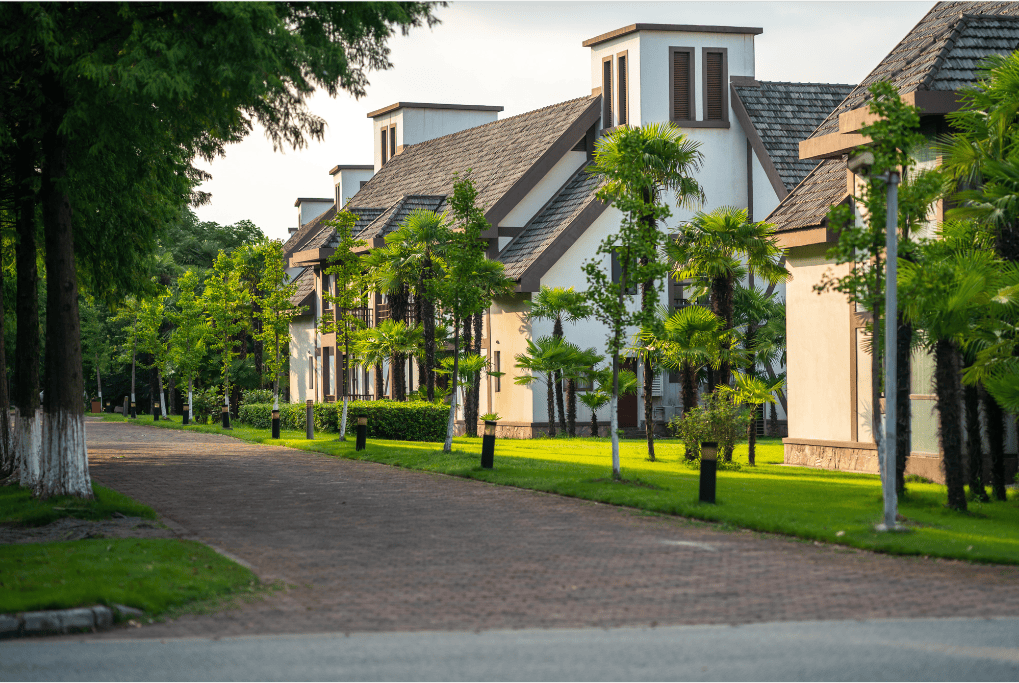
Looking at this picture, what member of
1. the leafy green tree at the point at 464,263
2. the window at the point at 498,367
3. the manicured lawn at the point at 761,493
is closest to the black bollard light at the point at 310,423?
the manicured lawn at the point at 761,493

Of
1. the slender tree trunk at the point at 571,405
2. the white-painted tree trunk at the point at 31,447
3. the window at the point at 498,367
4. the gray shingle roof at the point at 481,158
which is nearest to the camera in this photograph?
the white-painted tree trunk at the point at 31,447

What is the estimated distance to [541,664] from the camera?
24.4ft

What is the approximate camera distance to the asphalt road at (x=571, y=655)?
7.22 metres

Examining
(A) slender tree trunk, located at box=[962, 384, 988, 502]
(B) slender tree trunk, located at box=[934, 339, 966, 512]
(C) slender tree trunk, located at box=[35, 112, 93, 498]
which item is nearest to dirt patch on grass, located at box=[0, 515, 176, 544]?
(C) slender tree trunk, located at box=[35, 112, 93, 498]

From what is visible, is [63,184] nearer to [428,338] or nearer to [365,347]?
[428,338]

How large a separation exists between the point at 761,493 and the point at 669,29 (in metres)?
22.5

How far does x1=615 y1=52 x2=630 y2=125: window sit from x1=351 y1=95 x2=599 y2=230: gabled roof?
2.80 feet

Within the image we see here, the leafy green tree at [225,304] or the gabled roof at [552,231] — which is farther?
the leafy green tree at [225,304]

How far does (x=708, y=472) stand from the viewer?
1590 cm

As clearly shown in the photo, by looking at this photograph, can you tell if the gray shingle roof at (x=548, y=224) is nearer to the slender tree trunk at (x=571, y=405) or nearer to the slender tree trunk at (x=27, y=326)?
the slender tree trunk at (x=571, y=405)

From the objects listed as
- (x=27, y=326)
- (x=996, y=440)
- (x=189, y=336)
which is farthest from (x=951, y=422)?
(x=189, y=336)

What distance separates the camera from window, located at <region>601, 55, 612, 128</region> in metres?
37.4

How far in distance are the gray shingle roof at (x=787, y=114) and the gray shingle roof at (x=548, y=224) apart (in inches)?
237

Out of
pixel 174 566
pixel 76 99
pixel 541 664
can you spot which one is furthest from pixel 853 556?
pixel 76 99
